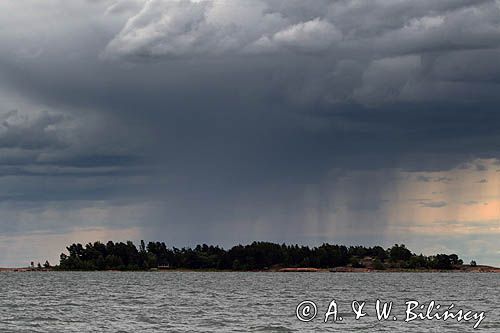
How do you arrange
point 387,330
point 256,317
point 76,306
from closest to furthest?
point 387,330, point 256,317, point 76,306

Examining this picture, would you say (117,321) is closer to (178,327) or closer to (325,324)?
(178,327)

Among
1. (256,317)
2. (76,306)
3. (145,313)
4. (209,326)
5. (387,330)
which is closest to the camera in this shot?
(387,330)

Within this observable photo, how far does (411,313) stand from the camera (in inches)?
3910

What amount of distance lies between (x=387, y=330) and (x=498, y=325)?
1402cm

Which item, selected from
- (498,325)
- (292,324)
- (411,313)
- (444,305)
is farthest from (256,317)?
(444,305)

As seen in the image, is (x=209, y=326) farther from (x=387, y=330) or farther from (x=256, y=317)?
(x=387, y=330)

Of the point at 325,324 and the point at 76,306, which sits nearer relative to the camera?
the point at 325,324

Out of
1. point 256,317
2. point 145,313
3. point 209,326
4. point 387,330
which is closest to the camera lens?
point 387,330

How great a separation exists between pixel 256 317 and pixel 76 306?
30.7 meters

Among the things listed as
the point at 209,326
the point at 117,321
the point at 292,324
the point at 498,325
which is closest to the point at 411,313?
the point at 498,325

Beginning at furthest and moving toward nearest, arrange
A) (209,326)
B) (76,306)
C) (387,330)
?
(76,306)
(209,326)
(387,330)

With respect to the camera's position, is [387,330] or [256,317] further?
[256,317]

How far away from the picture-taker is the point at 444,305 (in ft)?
394

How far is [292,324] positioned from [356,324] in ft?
20.2
